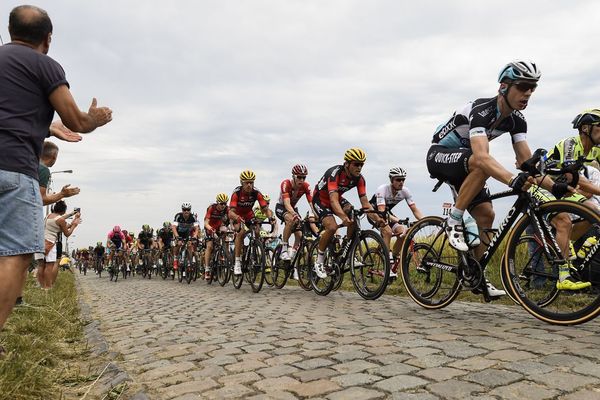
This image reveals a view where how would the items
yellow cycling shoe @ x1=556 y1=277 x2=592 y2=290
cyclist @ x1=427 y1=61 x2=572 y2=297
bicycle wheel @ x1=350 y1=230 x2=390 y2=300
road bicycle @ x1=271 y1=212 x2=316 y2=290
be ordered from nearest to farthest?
yellow cycling shoe @ x1=556 y1=277 x2=592 y2=290 < cyclist @ x1=427 y1=61 x2=572 y2=297 < bicycle wheel @ x1=350 y1=230 x2=390 y2=300 < road bicycle @ x1=271 y1=212 x2=316 y2=290

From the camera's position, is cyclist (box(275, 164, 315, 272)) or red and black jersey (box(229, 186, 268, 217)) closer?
cyclist (box(275, 164, 315, 272))

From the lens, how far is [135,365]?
3914mm

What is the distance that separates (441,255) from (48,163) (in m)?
5.30

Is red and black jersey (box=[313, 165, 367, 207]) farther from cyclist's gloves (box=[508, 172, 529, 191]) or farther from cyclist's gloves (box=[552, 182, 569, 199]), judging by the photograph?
cyclist's gloves (box=[552, 182, 569, 199])

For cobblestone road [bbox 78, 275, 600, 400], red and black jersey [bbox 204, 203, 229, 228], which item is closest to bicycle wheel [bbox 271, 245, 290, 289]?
cobblestone road [bbox 78, 275, 600, 400]

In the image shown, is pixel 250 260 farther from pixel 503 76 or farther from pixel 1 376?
pixel 1 376

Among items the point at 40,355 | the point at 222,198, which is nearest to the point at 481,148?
the point at 40,355

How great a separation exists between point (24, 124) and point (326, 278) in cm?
677

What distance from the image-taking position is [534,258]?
4754mm

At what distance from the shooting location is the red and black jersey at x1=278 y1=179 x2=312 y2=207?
424 inches

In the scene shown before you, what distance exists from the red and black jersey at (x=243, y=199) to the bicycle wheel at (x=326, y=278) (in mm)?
2569

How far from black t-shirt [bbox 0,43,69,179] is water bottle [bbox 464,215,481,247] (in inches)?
163

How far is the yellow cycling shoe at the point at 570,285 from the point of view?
161 inches

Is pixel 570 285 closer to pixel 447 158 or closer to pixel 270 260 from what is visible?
pixel 447 158
